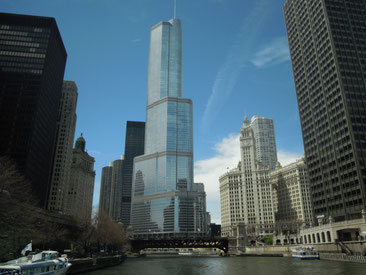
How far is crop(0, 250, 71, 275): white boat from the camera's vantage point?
41.2 meters

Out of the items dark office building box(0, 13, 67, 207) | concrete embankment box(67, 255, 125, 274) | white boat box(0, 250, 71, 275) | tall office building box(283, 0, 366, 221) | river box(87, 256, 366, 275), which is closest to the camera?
white boat box(0, 250, 71, 275)

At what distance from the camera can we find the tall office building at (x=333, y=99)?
5290 inches

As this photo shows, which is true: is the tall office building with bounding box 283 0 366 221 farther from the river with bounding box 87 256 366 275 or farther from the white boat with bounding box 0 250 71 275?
the white boat with bounding box 0 250 71 275

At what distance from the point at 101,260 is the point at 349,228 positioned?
3475 inches

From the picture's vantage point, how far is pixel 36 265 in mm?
47969

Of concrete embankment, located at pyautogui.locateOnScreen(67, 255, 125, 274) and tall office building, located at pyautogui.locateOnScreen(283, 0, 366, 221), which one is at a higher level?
tall office building, located at pyautogui.locateOnScreen(283, 0, 366, 221)

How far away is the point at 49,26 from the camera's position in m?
177

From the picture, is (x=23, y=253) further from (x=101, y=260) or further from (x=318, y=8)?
(x=318, y=8)

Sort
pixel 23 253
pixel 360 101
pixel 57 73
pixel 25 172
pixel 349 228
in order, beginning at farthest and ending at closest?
pixel 57 73 < pixel 25 172 < pixel 360 101 < pixel 349 228 < pixel 23 253

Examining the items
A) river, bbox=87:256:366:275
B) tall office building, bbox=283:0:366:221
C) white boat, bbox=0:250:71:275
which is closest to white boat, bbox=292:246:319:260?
river, bbox=87:256:366:275

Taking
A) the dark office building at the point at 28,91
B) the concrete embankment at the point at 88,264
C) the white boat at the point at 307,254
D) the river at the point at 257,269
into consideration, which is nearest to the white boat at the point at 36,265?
the concrete embankment at the point at 88,264

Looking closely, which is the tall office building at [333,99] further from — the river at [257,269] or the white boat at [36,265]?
the white boat at [36,265]

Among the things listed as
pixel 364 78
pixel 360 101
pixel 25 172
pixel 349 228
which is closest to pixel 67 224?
pixel 25 172

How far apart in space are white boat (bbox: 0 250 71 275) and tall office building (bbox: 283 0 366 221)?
115138mm
